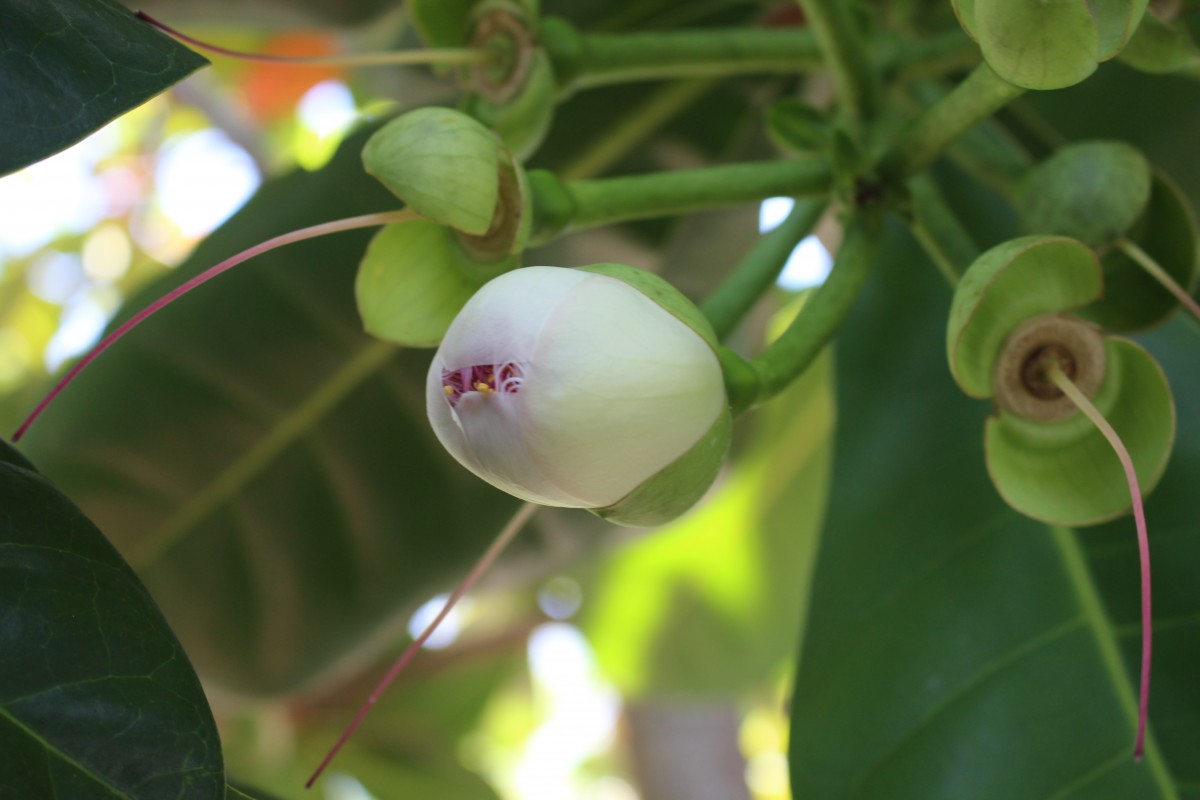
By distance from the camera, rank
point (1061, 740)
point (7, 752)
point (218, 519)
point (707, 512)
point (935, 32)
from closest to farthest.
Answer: point (7, 752) → point (1061, 740) → point (935, 32) → point (218, 519) → point (707, 512)

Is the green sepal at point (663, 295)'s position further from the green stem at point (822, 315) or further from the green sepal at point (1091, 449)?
the green sepal at point (1091, 449)

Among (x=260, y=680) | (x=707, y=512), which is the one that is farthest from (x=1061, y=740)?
(x=707, y=512)

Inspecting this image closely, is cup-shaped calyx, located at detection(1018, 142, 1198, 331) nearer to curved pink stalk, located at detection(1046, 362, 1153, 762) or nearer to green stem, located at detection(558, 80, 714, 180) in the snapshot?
curved pink stalk, located at detection(1046, 362, 1153, 762)

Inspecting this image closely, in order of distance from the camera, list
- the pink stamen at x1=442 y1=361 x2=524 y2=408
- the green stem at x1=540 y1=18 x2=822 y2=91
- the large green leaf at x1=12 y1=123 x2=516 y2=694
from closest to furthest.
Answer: the pink stamen at x1=442 y1=361 x2=524 y2=408 < the green stem at x1=540 y1=18 x2=822 y2=91 < the large green leaf at x1=12 y1=123 x2=516 y2=694

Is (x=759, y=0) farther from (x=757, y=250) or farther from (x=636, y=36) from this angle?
(x=757, y=250)

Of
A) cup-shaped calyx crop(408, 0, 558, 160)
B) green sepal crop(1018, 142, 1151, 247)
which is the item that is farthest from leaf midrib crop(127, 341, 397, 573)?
green sepal crop(1018, 142, 1151, 247)

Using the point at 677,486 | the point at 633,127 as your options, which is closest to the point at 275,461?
the point at 633,127
